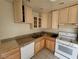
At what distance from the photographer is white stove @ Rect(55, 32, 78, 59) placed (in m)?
2.31

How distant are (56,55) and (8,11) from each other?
2655mm

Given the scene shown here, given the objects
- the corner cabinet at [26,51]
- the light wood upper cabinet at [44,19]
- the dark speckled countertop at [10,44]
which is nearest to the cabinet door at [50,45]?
the light wood upper cabinet at [44,19]

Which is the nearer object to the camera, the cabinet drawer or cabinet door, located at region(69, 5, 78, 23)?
the cabinet drawer

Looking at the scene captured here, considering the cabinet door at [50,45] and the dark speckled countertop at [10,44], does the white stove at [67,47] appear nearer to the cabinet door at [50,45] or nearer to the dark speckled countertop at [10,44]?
the cabinet door at [50,45]

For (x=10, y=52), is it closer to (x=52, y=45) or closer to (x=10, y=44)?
(x=10, y=44)

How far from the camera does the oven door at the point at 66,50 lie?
2.31m

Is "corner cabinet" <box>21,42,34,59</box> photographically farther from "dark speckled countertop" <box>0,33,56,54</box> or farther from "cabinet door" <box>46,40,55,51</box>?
"cabinet door" <box>46,40,55,51</box>

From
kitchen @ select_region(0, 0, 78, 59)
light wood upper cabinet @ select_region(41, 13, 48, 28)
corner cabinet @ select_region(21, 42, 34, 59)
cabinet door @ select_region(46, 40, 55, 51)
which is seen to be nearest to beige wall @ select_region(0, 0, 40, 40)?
kitchen @ select_region(0, 0, 78, 59)

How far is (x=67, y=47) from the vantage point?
2.51 m

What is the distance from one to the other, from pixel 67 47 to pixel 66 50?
0.14 meters

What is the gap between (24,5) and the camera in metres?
2.18

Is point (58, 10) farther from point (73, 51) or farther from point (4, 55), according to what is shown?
point (4, 55)

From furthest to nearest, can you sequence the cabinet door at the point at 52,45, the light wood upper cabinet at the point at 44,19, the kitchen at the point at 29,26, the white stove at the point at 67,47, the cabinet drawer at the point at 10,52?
the light wood upper cabinet at the point at 44,19 → the cabinet door at the point at 52,45 → the white stove at the point at 67,47 → the kitchen at the point at 29,26 → the cabinet drawer at the point at 10,52

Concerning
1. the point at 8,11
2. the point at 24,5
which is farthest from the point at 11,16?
the point at 24,5
